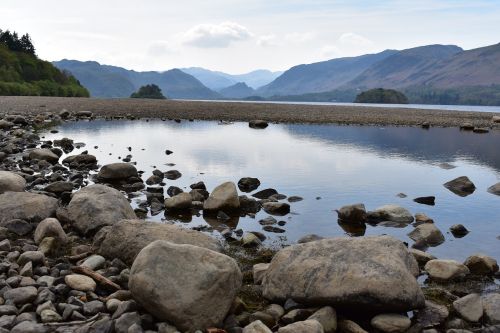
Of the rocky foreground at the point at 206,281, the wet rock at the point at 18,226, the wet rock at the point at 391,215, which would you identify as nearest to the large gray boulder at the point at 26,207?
the rocky foreground at the point at 206,281

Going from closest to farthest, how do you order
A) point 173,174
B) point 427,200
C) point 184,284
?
point 184,284, point 427,200, point 173,174

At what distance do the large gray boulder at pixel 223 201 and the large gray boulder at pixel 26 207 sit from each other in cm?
519

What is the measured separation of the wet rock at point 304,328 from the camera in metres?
7.70

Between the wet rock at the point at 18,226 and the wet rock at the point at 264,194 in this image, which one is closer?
the wet rock at the point at 18,226

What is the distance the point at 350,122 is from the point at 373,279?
61.9 meters

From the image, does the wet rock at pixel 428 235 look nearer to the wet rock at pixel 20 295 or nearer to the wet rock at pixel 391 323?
the wet rock at pixel 391 323

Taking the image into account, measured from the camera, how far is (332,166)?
29.5m

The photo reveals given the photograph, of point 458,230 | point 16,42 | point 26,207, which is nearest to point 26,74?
point 16,42

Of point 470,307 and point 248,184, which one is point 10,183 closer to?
point 248,184

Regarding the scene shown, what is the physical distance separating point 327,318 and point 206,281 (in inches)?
89.7

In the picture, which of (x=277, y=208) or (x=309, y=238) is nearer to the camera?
(x=309, y=238)

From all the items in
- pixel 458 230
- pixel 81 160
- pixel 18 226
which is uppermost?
pixel 81 160

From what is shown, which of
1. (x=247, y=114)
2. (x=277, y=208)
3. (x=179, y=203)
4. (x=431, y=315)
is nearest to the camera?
(x=431, y=315)

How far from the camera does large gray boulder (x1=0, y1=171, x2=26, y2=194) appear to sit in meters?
16.2
